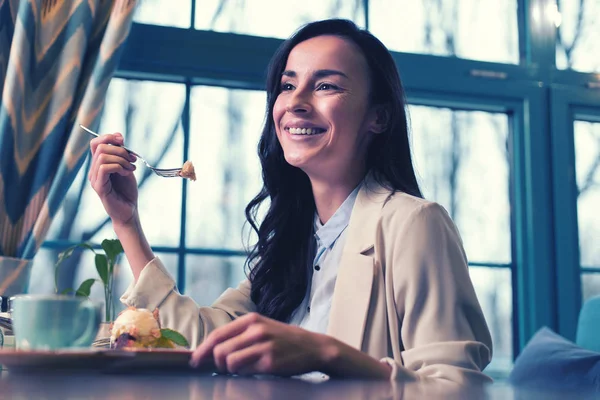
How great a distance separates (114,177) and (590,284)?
7.42 ft

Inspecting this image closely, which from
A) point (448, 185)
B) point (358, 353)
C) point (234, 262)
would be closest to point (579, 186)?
point (448, 185)

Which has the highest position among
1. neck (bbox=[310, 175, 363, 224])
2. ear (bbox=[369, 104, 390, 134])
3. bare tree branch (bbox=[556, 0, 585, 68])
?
bare tree branch (bbox=[556, 0, 585, 68])

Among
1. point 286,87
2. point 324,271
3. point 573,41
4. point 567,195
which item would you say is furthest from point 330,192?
point 573,41

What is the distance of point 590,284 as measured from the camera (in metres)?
3.23

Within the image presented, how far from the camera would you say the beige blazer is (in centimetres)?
128

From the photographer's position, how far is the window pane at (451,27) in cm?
313

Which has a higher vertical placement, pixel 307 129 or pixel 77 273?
pixel 307 129

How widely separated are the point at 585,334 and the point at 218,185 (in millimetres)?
1364

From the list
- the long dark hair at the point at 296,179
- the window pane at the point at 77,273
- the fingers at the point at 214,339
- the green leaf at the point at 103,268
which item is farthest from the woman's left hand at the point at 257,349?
the window pane at the point at 77,273

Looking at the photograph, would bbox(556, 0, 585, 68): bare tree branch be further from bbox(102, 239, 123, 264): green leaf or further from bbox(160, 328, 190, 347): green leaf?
bbox(160, 328, 190, 347): green leaf

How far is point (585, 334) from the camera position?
256 centimetres

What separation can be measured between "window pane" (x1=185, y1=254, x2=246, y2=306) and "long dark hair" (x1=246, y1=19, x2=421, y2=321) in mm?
829

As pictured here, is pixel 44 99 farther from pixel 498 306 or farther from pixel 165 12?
pixel 498 306

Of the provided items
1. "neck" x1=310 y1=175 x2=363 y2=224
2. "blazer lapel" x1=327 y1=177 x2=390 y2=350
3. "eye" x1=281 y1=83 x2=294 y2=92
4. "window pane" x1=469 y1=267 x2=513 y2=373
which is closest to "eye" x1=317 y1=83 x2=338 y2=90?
"eye" x1=281 y1=83 x2=294 y2=92
